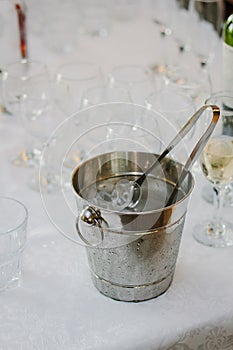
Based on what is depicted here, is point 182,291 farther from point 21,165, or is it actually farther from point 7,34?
point 7,34

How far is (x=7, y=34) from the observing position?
1.63m

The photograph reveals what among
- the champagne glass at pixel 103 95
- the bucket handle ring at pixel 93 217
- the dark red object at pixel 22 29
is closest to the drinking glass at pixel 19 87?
the champagne glass at pixel 103 95

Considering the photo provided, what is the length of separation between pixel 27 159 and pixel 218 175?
1.42 feet

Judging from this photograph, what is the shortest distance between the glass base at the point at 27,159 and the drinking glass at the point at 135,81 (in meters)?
0.21

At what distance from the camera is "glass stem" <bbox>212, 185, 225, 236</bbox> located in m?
1.03

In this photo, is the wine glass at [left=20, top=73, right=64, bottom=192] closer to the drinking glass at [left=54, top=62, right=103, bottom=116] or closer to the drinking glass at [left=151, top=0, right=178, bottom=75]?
the drinking glass at [left=54, top=62, right=103, bottom=116]

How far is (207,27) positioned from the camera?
166cm

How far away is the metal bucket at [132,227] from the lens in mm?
810

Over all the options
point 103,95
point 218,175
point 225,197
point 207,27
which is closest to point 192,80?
point 207,27

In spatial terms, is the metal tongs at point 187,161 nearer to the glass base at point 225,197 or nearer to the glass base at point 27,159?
the glass base at point 225,197

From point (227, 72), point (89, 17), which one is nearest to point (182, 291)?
point (227, 72)

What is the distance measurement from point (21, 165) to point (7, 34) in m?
0.52

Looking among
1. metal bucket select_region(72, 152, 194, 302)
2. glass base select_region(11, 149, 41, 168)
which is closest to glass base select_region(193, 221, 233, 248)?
metal bucket select_region(72, 152, 194, 302)

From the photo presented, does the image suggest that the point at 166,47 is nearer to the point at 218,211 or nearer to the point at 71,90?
the point at 71,90
